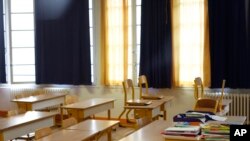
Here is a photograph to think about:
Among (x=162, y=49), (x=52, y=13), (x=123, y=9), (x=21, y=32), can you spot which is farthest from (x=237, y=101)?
(x=21, y=32)

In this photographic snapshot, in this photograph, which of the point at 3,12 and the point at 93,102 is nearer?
the point at 93,102

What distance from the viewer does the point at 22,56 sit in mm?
8875

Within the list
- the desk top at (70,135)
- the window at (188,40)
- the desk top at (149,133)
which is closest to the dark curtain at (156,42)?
the window at (188,40)

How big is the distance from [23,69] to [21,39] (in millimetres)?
678

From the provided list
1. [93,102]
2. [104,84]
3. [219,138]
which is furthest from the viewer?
[104,84]

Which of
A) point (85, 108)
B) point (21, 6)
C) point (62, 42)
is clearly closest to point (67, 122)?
point (85, 108)

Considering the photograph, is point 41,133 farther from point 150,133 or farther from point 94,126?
point 150,133

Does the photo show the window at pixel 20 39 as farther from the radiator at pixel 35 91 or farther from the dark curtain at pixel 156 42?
the dark curtain at pixel 156 42

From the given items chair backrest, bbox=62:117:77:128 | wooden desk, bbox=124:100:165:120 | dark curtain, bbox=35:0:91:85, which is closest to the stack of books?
chair backrest, bbox=62:117:77:128

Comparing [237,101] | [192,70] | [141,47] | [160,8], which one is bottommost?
[237,101]

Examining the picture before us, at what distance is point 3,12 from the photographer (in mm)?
8781

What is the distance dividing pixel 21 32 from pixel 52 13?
0.93 metres

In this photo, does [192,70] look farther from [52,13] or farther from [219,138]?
[219,138]

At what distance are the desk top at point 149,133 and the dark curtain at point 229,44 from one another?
3.69 m
